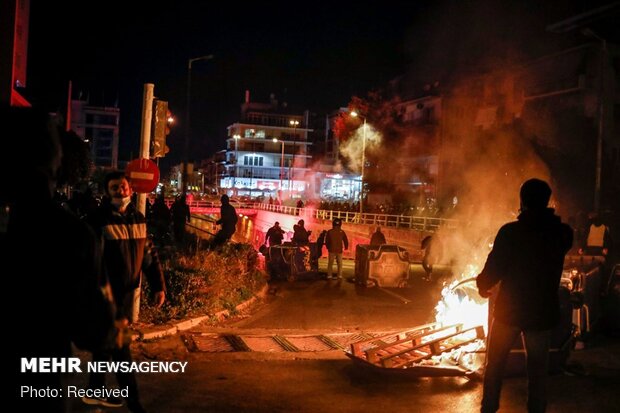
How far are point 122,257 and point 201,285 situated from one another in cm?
498

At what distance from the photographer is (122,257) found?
193 inches

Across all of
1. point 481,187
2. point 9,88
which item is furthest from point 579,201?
point 9,88

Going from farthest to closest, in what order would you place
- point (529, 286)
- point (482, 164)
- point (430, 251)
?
point (482, 164)
point (430, 251)
point (529, 286)

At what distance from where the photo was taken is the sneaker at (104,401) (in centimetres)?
512

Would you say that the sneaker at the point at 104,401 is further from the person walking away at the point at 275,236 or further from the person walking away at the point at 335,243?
the person walking away at the point at 275,236

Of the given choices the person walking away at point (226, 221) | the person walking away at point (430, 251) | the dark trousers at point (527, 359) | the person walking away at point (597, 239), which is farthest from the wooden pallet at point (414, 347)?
the person walking away at point (430, 251)

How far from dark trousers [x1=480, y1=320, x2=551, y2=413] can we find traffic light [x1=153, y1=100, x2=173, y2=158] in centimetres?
619

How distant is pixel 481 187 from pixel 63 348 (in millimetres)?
28733

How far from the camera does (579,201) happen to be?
90.9ft

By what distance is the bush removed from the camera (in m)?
8.95

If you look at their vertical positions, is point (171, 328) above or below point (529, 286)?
below

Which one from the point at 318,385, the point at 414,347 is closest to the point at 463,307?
the point at 414,347

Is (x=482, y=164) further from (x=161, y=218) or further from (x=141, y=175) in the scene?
(x=141, y=175)

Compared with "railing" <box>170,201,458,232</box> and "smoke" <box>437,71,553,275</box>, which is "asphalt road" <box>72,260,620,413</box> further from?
"railing" <box>170,201,458,232</box>
